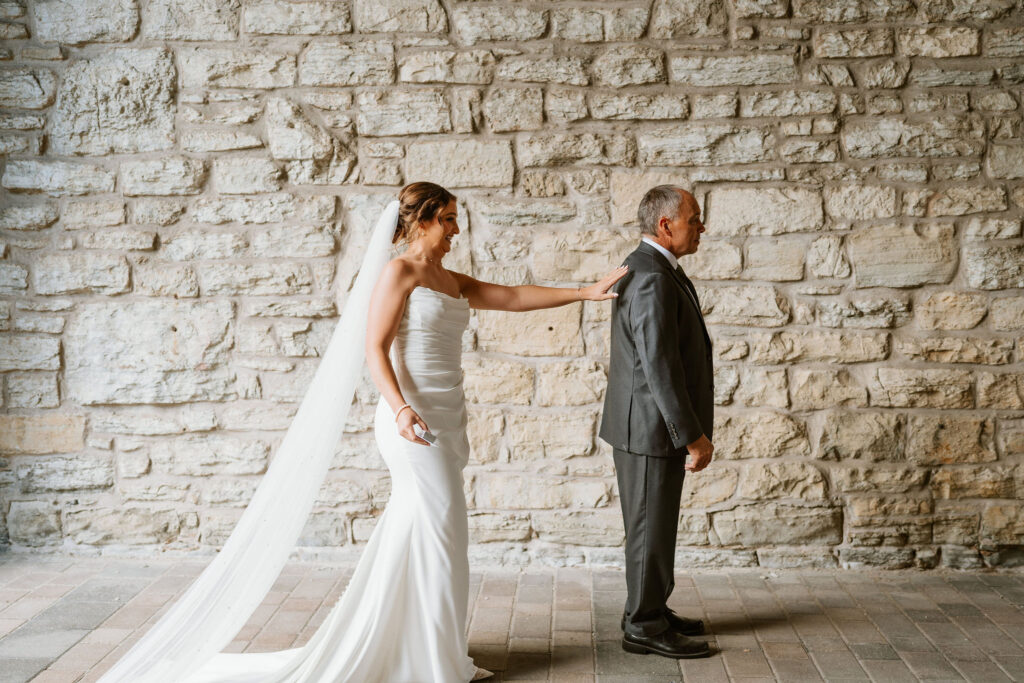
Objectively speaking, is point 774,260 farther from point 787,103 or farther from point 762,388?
point 787,103

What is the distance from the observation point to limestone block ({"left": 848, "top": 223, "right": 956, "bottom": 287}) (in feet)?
14.2

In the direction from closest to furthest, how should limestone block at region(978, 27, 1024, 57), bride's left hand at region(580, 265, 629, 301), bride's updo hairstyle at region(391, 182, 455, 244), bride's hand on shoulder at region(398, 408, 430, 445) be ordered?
bride's hand on shoulder at region(398, 408, 430, 445) → bride's updo hairstyle at region(391, 182, 455, 244) → bride's left hand at region(580, 265, 629, 301) → limestone block at region(978, 27, 1024, 57)

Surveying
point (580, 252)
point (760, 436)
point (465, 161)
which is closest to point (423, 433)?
point (580, 252)

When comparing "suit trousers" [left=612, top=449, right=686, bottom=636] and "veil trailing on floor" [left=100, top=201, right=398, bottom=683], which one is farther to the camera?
"suit trousers" [left=612, top=449, right=686, bottom=636]

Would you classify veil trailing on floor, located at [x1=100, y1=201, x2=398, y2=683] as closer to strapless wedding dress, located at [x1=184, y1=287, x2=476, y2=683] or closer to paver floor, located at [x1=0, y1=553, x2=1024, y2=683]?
strapless wedding dress, located at [x1=184, y1=287, x2=476, y2=683]

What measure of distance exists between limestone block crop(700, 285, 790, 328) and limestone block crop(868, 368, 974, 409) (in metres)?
0.58

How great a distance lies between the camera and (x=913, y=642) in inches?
138

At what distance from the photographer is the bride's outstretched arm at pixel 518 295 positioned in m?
3.52

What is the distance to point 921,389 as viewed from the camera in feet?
14.3

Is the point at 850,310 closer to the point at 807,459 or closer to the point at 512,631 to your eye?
the point at 807,459

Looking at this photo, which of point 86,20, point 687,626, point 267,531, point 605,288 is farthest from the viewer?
point 86,20

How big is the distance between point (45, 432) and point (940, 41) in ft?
16.3

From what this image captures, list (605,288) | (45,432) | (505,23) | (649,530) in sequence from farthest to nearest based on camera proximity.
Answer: (45,432) < (505,23) < (605,288) < (649,530)

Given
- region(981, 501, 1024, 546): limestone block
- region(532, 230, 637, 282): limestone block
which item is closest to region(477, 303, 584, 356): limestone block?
region(532, 230, 637, 282): limestone block
